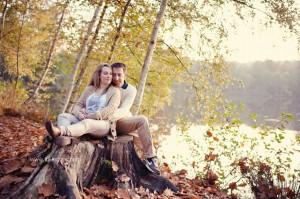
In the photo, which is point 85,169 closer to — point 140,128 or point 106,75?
point 140,128

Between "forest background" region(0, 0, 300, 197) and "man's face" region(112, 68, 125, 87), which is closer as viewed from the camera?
"man's face" region(112, 68, 125, 87)

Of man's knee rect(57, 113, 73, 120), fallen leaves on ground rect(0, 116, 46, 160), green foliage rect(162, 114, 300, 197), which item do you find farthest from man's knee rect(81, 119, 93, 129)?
green foliage rect(162, 114, 300, 197)

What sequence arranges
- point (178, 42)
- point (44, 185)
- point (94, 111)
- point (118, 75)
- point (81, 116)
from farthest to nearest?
point (178, 42), point (118, 75), point (94, 111), point (81, 116), point (44, 185)

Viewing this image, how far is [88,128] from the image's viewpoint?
392cm

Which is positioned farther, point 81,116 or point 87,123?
point 81,116

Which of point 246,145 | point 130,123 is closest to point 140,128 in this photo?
point 130,123

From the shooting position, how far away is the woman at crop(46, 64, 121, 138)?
376 centimetres

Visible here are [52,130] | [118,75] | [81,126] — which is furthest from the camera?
[118,75]

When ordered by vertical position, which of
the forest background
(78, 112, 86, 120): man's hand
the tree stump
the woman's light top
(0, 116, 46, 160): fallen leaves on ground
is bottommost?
(0, 116, 46, 160): fallen leaves on ground

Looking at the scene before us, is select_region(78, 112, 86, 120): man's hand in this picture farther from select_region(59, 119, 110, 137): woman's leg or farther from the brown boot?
the brown boot

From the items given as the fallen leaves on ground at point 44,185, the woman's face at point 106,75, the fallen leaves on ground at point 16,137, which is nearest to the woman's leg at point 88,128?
the fallen leaves on ground at point 44,185

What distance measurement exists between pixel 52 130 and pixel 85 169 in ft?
2.58

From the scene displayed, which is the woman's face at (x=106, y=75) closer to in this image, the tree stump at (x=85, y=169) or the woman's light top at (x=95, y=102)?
the woman's light top at (x=95, y=102)

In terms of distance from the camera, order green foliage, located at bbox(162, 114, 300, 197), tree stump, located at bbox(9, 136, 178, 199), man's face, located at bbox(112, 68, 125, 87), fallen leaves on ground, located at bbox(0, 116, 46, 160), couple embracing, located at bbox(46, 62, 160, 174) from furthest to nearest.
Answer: green foliage, located at bbox(162, 114, 300, 197)
fallen leaves on ground, located at bbox(0, 116, 46, 160)
man's face, located at bbox(112, 68, 125, 87)
couple embracing, located at bbox(46, 62, 160, 174)
tree stump, located at bbox(9, 136, 178, 199)
